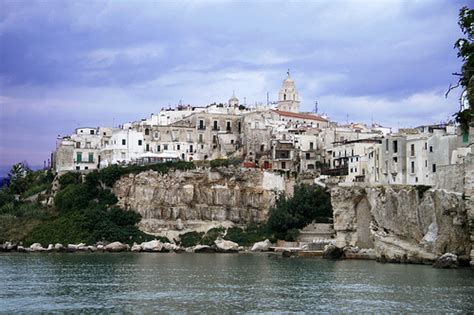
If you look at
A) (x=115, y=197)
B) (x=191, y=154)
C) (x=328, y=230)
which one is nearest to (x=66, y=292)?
(x=328, y=230)

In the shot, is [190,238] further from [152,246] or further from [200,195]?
[200,195]

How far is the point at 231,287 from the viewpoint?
36.8 meters

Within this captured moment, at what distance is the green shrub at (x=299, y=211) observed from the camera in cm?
6738

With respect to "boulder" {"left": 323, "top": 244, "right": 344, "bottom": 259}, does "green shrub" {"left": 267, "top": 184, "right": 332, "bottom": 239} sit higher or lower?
higher

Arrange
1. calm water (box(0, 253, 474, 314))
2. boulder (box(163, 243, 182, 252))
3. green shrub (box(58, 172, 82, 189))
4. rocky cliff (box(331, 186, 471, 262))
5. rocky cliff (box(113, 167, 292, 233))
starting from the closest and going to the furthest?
1. calm water (box(0, 253, 474, 314))
2. rocky cliff (box(331, 186, 471, 262))
3. boulder (box(163, 243, 182, 252))
4. rocky cliff (box(113, 167, 292, 233))
5. green shrub (box(58, 172, 82, 189))

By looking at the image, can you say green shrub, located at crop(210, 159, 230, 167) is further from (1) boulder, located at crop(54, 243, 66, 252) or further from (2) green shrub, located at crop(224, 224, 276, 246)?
(1) boulder, located at crop(54, 243, 66, 252)

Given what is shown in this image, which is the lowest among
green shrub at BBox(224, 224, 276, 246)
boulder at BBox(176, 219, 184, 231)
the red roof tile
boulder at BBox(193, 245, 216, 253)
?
boulder at BBox(193, 245, 216, 253)

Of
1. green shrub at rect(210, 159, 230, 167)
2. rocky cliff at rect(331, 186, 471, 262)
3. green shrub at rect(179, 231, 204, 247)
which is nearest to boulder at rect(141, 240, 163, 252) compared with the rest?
green shrub at rect(179, 231, 204, 247)

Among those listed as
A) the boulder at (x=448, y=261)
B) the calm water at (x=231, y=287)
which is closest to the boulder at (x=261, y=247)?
the calm water at (x=231, y=287)

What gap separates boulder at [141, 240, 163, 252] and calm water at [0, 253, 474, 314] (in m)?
14.9

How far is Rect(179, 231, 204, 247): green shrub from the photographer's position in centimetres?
7181

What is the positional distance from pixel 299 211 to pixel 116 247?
16.7 metres

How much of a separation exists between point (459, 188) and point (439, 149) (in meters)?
8.52

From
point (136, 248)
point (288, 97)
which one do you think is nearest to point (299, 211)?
point (136, 248)
